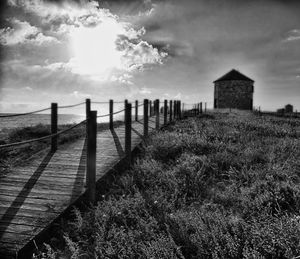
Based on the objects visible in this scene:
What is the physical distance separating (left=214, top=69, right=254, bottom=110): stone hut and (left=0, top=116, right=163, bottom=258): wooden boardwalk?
37.0 meters

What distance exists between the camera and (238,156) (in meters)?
5.69

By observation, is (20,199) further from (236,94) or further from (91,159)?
(236,94)

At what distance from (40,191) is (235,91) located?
40.0 meters

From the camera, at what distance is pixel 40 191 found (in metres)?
3.96

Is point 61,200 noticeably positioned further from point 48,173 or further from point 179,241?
point 179,241

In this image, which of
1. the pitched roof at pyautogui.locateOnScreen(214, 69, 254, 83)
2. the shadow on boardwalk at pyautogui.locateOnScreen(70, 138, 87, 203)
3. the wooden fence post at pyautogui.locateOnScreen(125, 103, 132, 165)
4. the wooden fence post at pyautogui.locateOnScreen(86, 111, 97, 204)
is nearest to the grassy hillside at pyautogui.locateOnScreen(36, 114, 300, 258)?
the wooden fence post at pyautogui.locateOnScreen(86, 111, 97, 204)

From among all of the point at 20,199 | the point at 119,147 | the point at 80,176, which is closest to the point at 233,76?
the point at 119,147

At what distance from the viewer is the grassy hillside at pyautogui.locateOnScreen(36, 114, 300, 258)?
2.54 meters

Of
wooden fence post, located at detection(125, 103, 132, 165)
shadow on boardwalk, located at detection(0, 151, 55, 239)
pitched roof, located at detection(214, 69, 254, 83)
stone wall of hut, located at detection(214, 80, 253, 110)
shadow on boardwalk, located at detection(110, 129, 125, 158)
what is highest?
pitched roof, located at detection(214, 69, 254, 83)

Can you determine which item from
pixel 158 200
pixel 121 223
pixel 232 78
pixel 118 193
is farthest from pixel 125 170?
pixel 232 78

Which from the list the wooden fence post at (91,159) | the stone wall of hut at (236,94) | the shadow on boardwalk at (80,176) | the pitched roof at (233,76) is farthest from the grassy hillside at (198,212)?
the pitched roof at (233,76)

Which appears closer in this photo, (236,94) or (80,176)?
(80,176)

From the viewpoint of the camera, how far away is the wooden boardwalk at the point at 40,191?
2.87m

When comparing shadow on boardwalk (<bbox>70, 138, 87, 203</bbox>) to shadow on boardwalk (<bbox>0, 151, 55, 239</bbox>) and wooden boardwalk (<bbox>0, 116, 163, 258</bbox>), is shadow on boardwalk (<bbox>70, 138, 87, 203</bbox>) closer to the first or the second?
wooden boardwalk (<bbox>0, 116, 163, 258</bbox>)
